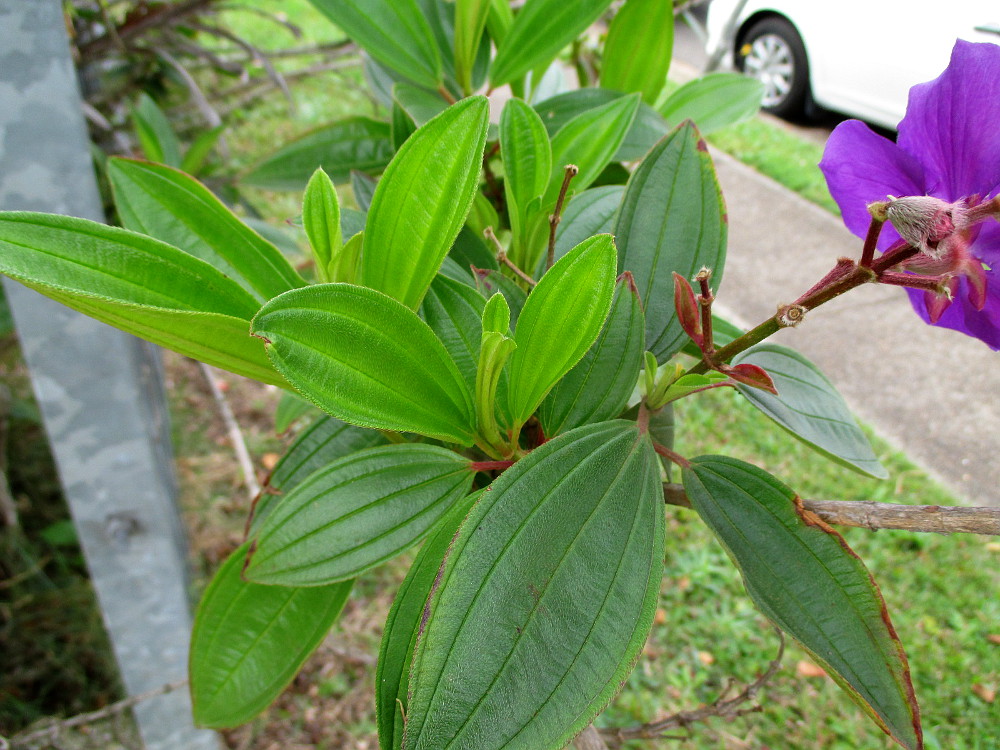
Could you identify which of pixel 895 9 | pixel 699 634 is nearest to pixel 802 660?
pixel 699 634

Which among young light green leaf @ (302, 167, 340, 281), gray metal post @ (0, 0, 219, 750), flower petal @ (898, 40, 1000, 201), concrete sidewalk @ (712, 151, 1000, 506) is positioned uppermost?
flower petal @ (898, 40, 1000, 201)

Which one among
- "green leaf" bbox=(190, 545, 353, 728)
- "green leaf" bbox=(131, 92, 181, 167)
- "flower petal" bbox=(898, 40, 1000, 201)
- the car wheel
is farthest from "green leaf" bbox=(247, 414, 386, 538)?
the car wheel

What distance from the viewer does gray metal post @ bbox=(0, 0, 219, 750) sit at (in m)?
0.77

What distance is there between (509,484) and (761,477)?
0.52 ft

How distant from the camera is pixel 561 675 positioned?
0.34m

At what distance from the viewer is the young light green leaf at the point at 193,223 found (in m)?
0.48

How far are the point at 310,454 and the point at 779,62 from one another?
435cm

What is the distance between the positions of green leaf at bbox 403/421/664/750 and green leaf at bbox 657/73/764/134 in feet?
1.60

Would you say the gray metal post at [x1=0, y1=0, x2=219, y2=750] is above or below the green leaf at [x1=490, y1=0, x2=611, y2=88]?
below

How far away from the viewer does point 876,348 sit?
2.77 m

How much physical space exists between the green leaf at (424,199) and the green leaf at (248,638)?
0.28 meters

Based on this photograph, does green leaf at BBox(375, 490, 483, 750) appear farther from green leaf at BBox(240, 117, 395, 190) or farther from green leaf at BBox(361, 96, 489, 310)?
green leaf at BBox(240, 117, 395, 190)

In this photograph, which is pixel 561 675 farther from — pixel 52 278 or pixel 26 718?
pixel 26 718

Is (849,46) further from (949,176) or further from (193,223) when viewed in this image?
(193,223)
